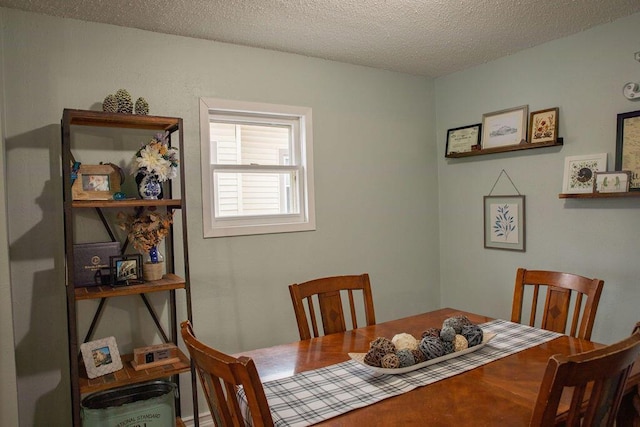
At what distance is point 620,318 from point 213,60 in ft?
9.64

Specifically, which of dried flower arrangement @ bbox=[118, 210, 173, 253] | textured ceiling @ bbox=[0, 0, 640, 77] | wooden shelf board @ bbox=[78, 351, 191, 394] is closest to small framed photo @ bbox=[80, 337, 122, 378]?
wooden shelf board @ bbox=[78, 351, 191, 394]

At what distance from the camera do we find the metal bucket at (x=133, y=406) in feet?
6.76

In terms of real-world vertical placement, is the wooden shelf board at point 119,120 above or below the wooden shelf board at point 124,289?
above

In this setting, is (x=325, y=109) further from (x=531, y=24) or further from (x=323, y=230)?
(x=531, y=24)

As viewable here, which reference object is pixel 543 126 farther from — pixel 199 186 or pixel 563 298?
pixel 199 186

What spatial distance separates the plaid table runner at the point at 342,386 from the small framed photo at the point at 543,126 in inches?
65.9

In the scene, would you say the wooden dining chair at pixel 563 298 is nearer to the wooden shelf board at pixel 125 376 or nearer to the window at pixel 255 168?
the window at pixel 255 168

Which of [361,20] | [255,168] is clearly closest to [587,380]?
[361,20]

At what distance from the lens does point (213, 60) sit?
9.07ft

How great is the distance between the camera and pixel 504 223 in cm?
328

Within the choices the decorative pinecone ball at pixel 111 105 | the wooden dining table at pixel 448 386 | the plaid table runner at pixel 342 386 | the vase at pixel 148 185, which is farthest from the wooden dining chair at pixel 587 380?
the decorative pinecone ball at pixel 111 105

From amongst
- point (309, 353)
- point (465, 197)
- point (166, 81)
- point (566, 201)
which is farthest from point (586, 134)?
point (166, 81)

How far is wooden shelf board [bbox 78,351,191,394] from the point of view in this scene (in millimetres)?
→ 2020

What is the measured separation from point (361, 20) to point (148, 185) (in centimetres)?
149
